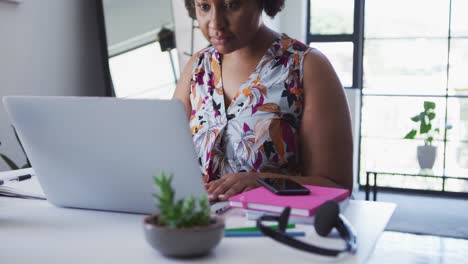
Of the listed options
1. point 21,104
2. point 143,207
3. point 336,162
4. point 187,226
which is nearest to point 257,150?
point 336,162

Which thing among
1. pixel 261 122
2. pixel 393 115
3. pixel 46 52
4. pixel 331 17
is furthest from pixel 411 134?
pixel 261 122

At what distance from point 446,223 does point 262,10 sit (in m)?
3.30

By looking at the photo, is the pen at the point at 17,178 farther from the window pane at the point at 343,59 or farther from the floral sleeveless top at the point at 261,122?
the window pane at the point at 343,59

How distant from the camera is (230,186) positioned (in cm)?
109

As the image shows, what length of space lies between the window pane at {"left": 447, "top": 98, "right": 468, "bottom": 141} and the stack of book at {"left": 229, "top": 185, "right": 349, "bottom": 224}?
4.72m

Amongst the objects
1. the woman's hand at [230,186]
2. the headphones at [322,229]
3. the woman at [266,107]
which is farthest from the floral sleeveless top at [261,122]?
the headphones at [322,229]

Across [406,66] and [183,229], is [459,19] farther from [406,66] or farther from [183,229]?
[183,229]

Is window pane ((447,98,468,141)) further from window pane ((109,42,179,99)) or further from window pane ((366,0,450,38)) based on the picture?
window pane ((109,42,179,99))

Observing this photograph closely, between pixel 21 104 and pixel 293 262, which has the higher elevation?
pixel 21 104

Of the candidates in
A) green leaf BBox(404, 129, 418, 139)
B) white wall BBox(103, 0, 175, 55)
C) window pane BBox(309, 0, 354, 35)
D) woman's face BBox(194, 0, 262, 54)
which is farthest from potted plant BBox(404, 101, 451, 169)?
woman's face BBox(194, 0, 262, 54)

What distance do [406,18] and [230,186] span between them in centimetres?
477

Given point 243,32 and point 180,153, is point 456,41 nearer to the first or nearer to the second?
point 243,32

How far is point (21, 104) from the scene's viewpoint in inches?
37.4

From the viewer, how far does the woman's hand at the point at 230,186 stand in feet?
3.50
